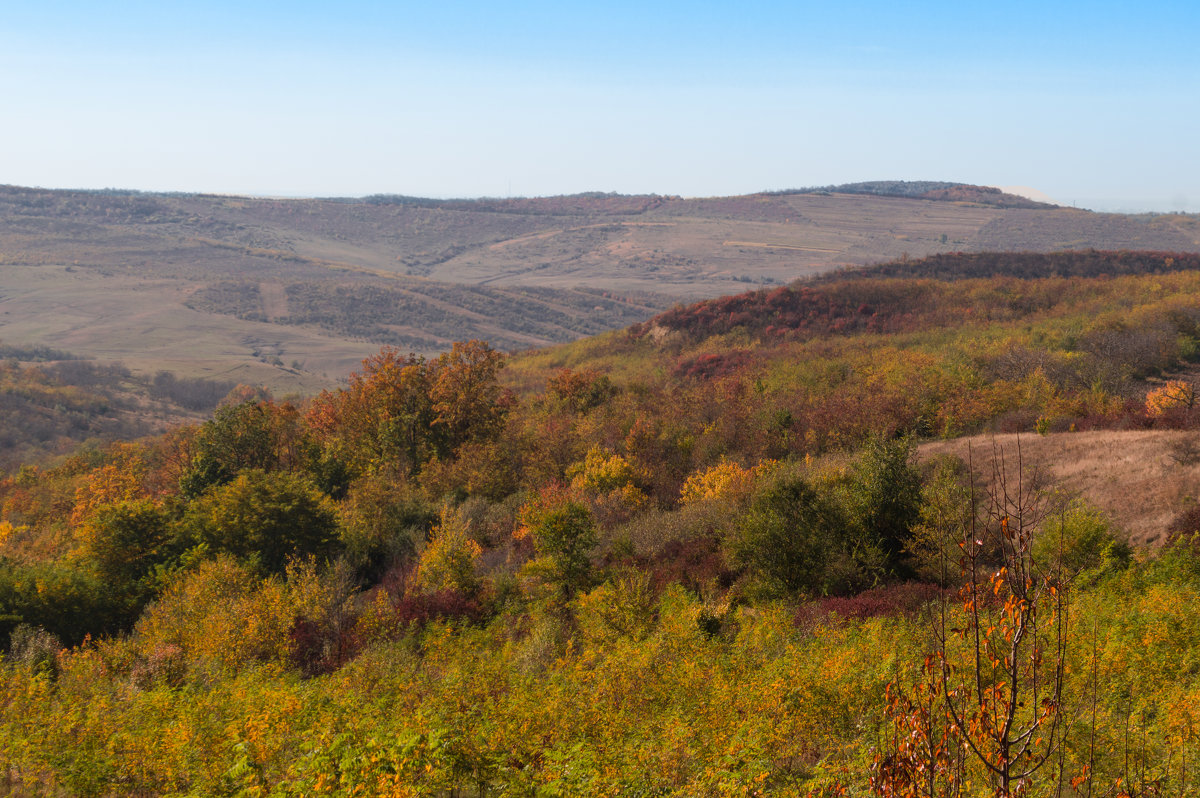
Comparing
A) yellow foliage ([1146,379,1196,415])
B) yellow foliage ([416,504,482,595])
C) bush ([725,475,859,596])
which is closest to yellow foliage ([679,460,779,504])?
bush ([725,475,859,596])

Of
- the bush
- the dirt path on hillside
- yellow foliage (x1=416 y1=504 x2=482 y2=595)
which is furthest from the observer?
the dirt path on hillside

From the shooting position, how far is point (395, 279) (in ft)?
560

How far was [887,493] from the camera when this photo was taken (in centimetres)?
1967

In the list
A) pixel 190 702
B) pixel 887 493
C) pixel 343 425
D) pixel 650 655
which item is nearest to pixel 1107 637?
pixel 650 655

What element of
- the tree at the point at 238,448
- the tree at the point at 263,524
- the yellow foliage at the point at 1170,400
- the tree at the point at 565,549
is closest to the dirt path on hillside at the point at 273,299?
the tree at the point at 238,448

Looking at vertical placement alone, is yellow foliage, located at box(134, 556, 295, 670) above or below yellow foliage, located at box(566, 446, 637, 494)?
below

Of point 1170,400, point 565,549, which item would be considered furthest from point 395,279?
point 1170,400

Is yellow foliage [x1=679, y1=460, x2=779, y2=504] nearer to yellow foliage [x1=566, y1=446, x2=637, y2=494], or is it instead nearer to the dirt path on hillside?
yellow foliage [x1=566, y1=446, x2=637, y2=494]

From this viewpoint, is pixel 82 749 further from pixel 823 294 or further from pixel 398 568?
pixel 823 294

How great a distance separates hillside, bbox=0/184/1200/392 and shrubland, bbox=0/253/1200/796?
236 ft

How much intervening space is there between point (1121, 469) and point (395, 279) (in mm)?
164190

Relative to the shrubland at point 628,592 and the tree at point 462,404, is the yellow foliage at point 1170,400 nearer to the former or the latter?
the shrubland at point 628,592

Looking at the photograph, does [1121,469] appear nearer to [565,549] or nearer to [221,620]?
[565,549]

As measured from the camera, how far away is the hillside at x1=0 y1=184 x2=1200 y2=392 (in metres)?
122
